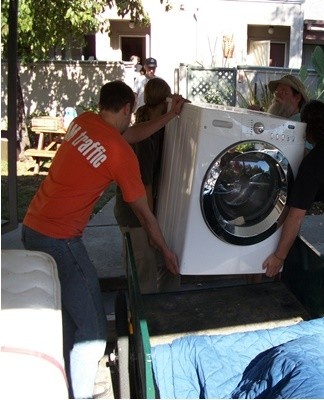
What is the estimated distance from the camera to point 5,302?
1.79 metres

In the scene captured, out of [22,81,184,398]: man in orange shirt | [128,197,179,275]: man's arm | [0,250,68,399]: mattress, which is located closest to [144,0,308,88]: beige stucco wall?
[128,197,179,275]: man's arm

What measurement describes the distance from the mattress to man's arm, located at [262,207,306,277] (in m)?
1.53

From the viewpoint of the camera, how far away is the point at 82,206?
8.72 ft

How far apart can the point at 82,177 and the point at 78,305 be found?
2.19 feet

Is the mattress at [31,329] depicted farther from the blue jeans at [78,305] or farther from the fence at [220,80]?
the fence at [220,80]

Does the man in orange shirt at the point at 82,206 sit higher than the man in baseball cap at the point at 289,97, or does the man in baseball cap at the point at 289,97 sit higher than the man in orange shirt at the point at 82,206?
the man in baseball cap at the point at 289,97

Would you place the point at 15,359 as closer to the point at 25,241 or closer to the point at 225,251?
the point at 25,241

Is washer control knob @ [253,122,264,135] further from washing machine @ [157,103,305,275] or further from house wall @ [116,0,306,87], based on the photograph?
house wall @ [116,0,306,87]

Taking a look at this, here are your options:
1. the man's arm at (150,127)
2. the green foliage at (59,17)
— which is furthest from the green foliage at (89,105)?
the man's arm at (150,127)

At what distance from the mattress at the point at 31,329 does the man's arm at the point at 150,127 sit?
125 cm

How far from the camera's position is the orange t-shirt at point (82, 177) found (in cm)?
254

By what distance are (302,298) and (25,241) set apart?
5.90 feet

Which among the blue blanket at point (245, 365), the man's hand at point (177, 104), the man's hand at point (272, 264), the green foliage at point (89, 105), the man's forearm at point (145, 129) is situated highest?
the man's hand at point (177, 104)

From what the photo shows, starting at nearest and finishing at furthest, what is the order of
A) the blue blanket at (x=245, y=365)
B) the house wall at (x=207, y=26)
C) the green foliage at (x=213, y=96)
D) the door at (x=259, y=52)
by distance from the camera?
the blue blanket at (x=245, y=365) < the green foliage at (x=213, y=96) < the house wall at (x=207, y=26) < the door at (x=259, y=52)
